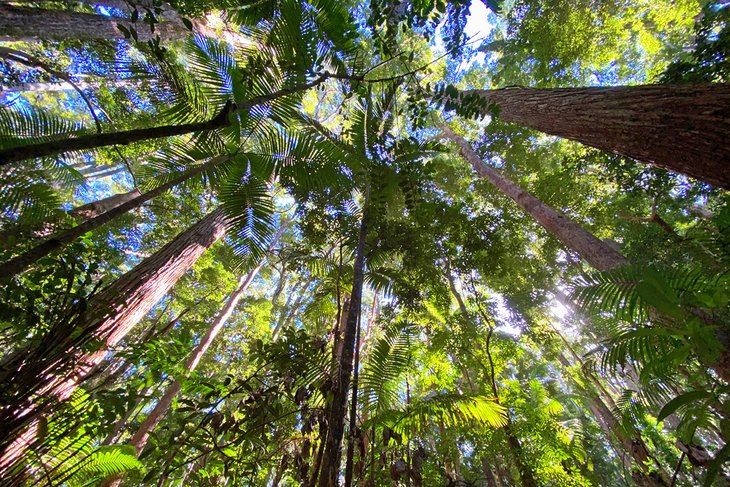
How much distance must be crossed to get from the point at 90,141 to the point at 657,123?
335 cm

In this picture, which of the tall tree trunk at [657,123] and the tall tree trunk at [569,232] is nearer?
the tall tree trunk at [657,123]

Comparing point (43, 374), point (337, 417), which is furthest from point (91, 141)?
point (337, 417)

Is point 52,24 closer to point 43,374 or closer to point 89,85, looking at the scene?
point 89,85

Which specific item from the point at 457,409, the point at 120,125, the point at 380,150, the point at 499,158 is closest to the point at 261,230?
the point at 380,150

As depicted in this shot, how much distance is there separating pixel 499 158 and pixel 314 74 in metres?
8.35

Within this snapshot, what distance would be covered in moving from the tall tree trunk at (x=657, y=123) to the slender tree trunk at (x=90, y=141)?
208 centimetres

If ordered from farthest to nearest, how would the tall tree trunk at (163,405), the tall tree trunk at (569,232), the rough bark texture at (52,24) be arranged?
1. the tall tree trunk at (163,405)
2. the rough bark texture at (52,24)
3. the tall tree trunk at (569,232)

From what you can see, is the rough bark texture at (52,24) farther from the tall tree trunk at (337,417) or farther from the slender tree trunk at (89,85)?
the tall tree trunk at (337,417)

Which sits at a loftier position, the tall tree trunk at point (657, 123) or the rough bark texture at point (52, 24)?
the rough bark texture at point (52, 24)

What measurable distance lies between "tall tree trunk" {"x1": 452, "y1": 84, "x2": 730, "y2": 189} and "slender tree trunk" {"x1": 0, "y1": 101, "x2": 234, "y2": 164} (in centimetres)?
208

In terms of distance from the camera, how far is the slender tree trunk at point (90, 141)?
3.23 ft

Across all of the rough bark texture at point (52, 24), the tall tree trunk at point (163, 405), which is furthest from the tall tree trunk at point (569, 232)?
the rough bark texture at point (52, 24)

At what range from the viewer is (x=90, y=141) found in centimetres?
117

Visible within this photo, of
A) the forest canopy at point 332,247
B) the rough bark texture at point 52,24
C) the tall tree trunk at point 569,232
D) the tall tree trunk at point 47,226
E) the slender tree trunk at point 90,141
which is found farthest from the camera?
the rough bark texture at point 52,24
